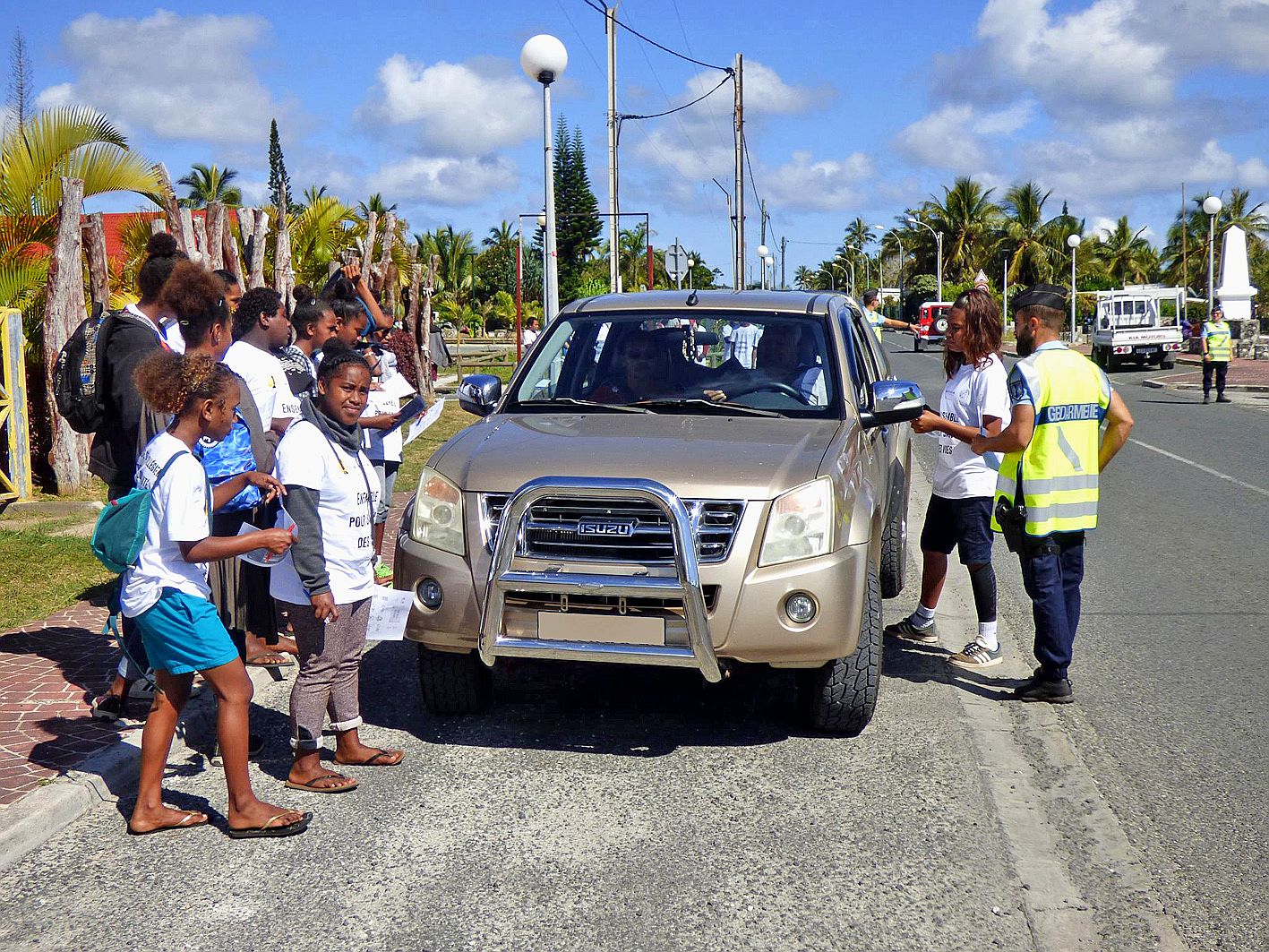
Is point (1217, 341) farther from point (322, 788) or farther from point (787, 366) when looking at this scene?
point (322, 788)

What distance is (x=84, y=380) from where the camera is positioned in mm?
5375

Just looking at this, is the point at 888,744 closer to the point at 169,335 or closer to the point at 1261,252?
the point at 169,335

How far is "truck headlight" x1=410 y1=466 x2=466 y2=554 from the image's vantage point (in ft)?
16.5

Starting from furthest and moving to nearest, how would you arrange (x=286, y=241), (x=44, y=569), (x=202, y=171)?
(x=202, y=171) → (x=286, y=241) → (x=44, y=569)

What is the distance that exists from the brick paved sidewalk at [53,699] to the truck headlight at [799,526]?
2793mm

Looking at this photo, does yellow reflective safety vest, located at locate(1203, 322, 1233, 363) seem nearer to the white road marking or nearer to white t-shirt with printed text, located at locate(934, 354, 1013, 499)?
the white road marking

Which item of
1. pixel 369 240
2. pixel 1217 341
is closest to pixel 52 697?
pixel 369 240

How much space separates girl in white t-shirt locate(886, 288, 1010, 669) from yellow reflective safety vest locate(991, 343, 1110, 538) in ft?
1.30

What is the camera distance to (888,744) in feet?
17.1

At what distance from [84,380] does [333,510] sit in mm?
1578

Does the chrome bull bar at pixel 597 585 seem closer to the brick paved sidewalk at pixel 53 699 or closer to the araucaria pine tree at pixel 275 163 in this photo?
the brick paved sidewalk at pixel 53 699

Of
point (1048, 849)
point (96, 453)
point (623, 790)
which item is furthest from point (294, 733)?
point (1048, 849)

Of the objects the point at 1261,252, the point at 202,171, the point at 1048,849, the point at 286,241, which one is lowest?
the point at 1048,849

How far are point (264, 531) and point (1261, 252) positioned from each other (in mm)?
90802
